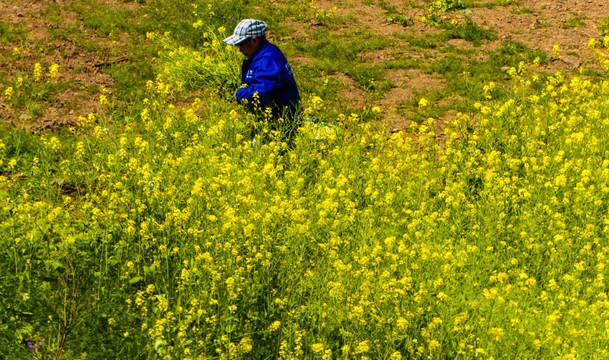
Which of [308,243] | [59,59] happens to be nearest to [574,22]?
[308,243]

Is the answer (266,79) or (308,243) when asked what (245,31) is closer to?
(266,79)

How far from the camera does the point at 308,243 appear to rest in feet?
16.0

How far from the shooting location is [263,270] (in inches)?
177

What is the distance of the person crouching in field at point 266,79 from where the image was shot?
6.25m

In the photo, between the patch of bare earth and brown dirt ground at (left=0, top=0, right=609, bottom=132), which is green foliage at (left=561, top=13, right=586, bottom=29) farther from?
the patch of bare earth

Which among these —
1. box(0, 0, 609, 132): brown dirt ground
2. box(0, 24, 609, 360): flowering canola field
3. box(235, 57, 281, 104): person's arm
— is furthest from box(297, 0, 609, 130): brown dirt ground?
box(235, 57, 281, 104): person's arm

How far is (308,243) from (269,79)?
82.1 inches

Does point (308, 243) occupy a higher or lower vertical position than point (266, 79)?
lower

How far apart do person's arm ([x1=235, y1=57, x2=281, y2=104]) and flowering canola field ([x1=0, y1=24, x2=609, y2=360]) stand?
0.46 metres

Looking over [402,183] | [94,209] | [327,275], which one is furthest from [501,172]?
[94,209]

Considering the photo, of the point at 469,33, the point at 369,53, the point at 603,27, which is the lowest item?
the point at 369,53

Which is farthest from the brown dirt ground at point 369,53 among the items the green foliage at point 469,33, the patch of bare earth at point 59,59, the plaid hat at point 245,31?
the plaid hat at point 245,31

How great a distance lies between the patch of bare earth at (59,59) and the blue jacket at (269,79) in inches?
82.8

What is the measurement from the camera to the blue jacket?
6.24 metres
